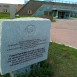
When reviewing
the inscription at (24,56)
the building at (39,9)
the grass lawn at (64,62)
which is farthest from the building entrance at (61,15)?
the inscription at (24,56)

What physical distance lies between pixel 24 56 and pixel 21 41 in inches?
14.9

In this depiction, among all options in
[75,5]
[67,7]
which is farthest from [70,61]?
[75,5]

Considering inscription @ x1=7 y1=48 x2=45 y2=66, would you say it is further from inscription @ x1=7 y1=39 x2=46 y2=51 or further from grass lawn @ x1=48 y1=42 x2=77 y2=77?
grass lawn @ x1=48 y1=42 x2=77 y2=77

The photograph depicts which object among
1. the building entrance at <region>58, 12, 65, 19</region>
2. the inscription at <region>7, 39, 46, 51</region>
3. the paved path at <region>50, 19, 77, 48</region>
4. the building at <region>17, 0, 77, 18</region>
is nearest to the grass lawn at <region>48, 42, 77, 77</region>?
the inscription at <region>7, 39, 46, 51</region>

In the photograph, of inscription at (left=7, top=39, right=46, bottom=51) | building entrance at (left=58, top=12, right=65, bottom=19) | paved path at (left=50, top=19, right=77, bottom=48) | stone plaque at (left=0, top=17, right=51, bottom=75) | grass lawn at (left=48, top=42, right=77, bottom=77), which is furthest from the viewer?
building entrance at (left=58, top=12, right=65, bottom=19)

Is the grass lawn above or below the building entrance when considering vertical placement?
below

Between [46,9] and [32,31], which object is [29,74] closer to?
[32,31]

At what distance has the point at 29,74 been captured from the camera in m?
3.36

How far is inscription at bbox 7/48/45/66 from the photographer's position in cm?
277

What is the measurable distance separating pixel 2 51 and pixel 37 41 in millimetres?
870

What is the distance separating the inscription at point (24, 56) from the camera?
2.77 m

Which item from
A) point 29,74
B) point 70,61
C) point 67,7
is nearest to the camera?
point 29,74

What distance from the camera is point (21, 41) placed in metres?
2.79

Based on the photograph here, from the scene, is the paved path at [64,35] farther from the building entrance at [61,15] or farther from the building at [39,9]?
the building at [39,9]
